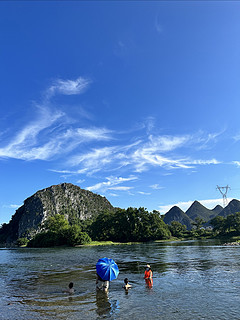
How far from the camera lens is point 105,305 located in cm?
1661

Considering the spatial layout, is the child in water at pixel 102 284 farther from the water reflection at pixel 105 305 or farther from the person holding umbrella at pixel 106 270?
the water reflection at pixel 105 305

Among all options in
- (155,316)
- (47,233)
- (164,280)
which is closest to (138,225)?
(47,233)

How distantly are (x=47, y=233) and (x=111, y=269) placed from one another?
133565 mm

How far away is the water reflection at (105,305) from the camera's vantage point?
14.9 m

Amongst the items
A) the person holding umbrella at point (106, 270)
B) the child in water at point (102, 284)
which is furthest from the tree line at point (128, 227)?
the person holding umbrella at point (106, 270)

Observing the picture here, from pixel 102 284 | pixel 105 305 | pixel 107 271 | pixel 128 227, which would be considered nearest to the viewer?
pixel 105 305

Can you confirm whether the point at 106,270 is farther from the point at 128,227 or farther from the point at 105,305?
the point at 128,227

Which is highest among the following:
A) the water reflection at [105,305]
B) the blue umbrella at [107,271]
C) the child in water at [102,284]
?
the blue umbrella at [107,271]

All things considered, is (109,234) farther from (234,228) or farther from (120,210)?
(234,228)

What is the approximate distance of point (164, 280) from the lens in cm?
2558

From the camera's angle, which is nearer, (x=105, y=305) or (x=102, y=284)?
(x=105, y=305)

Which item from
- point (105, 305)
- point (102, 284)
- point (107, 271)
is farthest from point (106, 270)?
point (105, 305)

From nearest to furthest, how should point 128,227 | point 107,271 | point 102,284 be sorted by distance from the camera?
point 107,271, point 102,284, point 128,227

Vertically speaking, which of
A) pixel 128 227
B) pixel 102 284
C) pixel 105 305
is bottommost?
pixel 105 305
